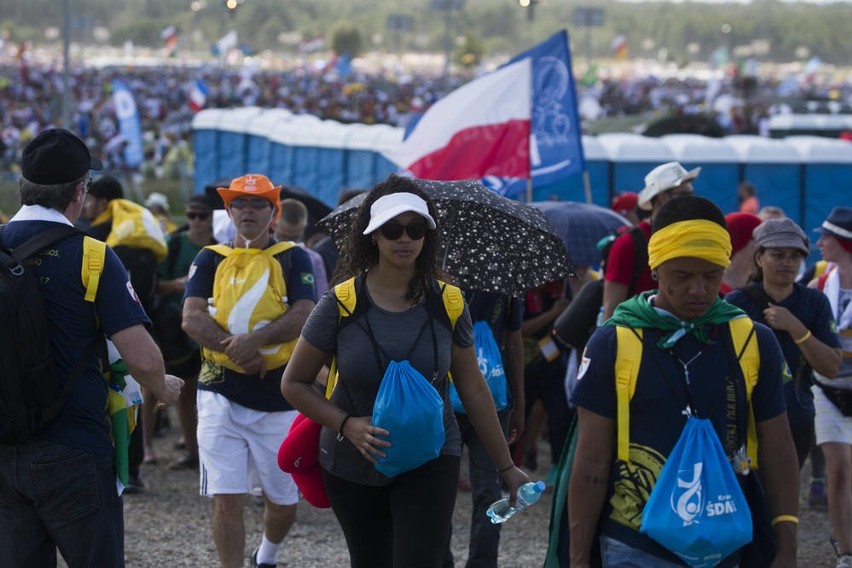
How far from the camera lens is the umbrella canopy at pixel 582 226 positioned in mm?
8328

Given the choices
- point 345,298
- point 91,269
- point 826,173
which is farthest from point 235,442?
point 826,173

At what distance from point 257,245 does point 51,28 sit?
6197 inches

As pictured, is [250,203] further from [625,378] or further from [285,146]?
[285,146]

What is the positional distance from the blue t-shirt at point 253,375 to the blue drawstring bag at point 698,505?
9.01 feet

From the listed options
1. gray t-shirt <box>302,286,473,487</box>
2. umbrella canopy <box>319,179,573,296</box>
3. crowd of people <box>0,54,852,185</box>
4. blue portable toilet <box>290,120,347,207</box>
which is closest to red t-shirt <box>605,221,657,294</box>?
umbrella canopy <box>319,179,573,296</box>

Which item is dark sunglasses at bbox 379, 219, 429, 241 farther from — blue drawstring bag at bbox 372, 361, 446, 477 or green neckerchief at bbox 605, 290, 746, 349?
green neckerchief at bbox 605, 290, 746, 349

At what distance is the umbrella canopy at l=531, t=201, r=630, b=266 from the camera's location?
8328 mm

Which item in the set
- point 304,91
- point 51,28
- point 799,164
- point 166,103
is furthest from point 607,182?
point 51,28

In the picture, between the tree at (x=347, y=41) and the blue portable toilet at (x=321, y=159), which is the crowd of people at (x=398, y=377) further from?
the tree at (x=347, y=41)

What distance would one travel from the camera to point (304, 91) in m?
67.1

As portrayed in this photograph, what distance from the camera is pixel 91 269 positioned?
3.81m

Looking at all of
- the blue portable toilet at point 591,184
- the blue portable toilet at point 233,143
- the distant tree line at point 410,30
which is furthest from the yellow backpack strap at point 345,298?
→ the distant tree line at point 410,30

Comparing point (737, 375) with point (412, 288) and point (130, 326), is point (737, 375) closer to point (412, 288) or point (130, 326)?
point (412, 288)

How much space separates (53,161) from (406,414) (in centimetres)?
129
